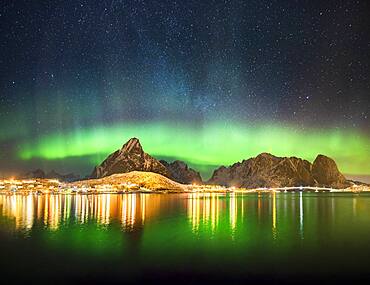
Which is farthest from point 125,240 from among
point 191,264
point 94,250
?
point 191,264

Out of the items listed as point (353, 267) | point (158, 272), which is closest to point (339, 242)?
point (353, 267)

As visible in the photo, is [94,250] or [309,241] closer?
[94,250]

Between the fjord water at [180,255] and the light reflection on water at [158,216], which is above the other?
the fjord water at [180,255]

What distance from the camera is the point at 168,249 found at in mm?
46906

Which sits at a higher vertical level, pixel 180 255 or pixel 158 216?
pixel 180 255

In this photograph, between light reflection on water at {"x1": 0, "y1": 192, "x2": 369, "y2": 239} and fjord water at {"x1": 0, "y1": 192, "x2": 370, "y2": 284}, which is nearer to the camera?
fjord water at {"x1": 0, "y1": 192, "x2": 370, "y2": 284}

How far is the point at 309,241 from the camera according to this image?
5422 centimetres

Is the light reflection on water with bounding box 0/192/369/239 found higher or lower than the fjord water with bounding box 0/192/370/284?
lower

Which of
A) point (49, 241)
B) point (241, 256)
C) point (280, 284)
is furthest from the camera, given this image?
point (49, 241)

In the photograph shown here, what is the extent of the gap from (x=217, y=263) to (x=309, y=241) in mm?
21981

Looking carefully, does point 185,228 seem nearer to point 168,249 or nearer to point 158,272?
point 168,249

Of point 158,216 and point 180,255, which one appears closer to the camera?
point 180,255

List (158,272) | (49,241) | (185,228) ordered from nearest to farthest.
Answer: (158,272), (49,241), (185,228)

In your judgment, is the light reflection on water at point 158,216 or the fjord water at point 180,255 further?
Answer: the light reflection on water at point 158,216
